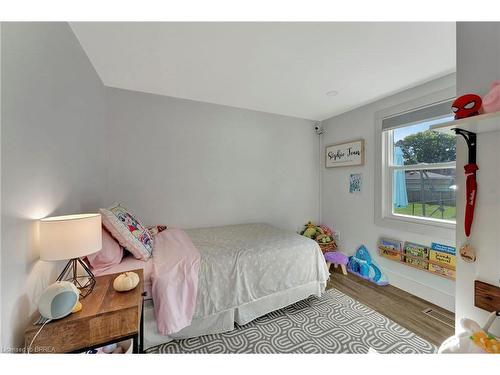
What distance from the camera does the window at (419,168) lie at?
2.02m

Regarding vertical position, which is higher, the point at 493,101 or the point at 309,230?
the point at 493,101

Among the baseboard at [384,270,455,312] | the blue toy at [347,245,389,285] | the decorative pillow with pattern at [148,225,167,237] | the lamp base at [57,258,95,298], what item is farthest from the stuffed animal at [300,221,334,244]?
the lamp base at [57,258,95,298]

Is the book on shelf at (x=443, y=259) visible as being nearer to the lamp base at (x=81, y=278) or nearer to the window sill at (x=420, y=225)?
the window sill at (x=420, y=225)

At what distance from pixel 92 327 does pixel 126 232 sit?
72cm

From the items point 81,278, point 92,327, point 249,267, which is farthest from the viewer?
point 249,267

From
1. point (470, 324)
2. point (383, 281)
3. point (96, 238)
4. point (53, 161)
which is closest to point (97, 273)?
point (96, 238)

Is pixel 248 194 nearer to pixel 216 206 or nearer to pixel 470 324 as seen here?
A: pixel 216 206

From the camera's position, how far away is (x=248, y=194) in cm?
296

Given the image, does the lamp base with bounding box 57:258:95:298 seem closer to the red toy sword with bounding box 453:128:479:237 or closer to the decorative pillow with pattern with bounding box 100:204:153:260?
the decorative pillow with pattern with bounding box 100:204:153:260

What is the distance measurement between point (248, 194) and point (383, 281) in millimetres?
2061

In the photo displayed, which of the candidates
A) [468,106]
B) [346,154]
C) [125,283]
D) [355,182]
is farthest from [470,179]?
[346,154]

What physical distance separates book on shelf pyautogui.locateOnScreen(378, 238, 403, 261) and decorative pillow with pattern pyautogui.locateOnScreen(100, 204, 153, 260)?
2671 mm

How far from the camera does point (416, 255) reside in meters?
2.21

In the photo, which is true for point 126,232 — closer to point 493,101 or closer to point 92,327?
point 92,327
